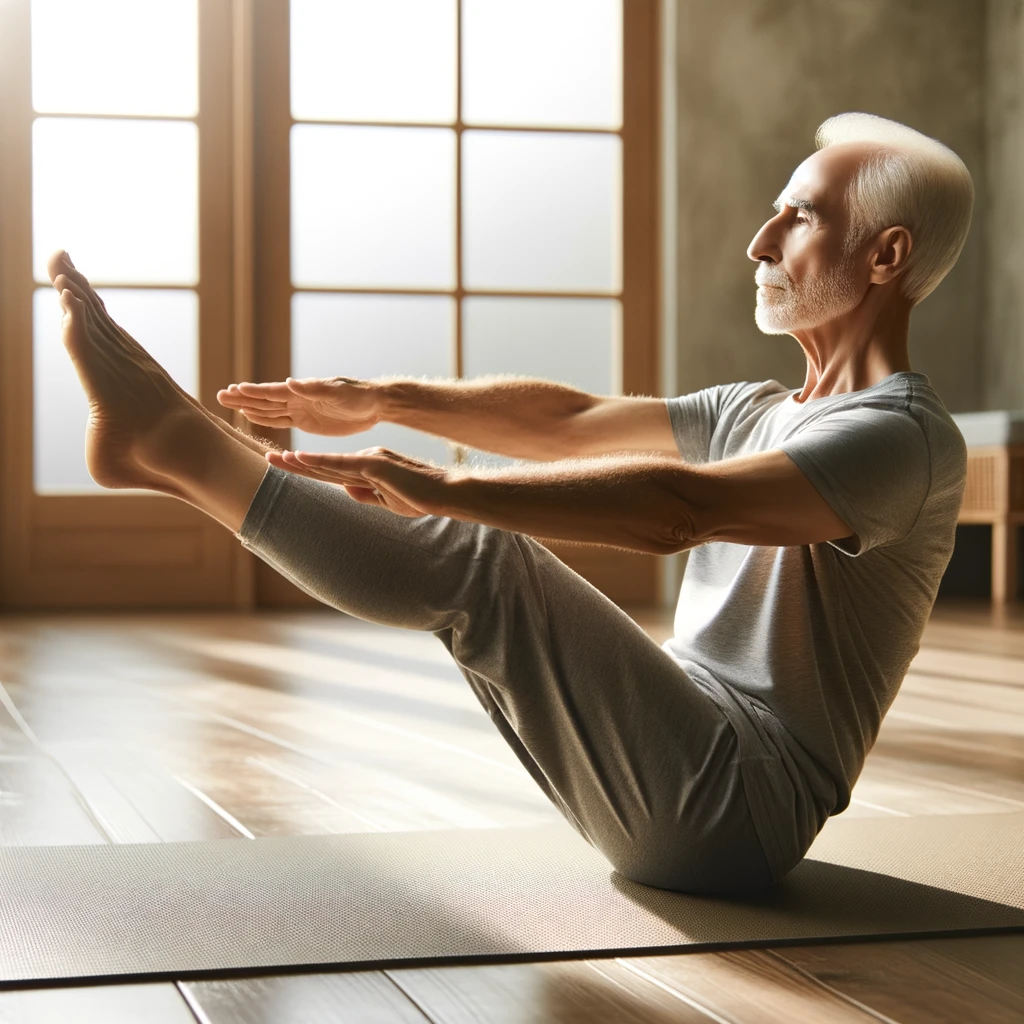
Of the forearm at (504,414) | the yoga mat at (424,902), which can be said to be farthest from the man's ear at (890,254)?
the yoga mat at (424,902)

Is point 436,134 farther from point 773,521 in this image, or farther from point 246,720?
point 773,521

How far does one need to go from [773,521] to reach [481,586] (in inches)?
10.1

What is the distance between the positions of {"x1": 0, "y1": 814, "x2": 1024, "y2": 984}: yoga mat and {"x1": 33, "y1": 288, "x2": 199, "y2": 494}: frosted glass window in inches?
143

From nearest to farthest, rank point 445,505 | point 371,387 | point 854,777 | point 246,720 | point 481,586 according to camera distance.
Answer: point 445,505, point 481,586, point 854,777, point 371,387, point 246,720

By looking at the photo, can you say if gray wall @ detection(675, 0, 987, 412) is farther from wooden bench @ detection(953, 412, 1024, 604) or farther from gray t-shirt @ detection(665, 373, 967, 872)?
gray t-shirt @ detection(665, 373, 967, 872)

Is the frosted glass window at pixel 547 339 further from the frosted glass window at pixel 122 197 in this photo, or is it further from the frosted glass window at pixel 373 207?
the frosted glass window at pixel 122 197

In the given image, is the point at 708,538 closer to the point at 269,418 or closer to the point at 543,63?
the point at 269,418

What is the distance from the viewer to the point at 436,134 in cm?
522

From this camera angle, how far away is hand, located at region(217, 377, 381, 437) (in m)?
1.52

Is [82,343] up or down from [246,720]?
up

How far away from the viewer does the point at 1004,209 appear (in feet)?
17.9

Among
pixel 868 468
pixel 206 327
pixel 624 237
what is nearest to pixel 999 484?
pixel 624 237

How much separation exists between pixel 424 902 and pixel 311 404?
1.80ft

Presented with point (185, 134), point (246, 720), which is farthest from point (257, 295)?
point (246, 720)
